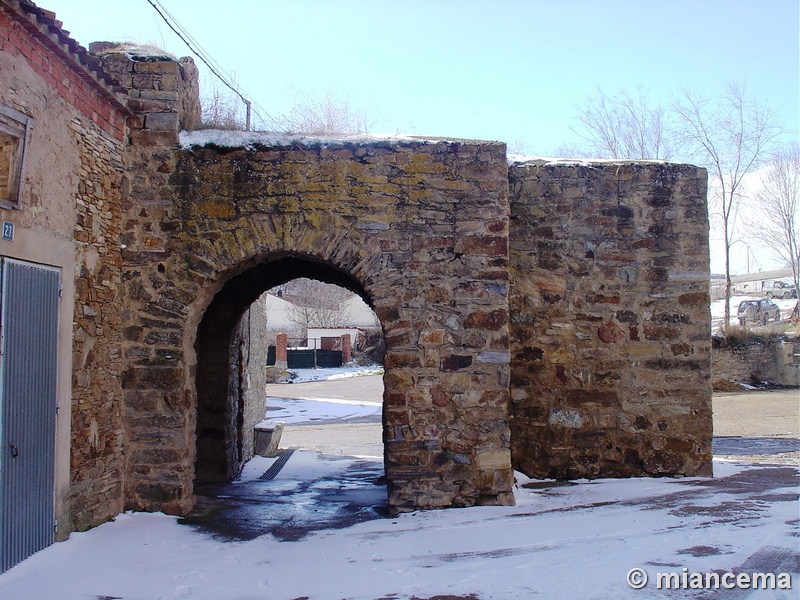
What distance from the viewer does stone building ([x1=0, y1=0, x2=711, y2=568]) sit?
17.2ft

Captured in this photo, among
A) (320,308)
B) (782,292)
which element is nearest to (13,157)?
(320,308)

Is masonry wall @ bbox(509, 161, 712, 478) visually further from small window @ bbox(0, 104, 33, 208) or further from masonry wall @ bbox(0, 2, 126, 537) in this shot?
small window @ bbox(0, 104, 33, 208)

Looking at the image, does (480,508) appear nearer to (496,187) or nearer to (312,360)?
(496,187)

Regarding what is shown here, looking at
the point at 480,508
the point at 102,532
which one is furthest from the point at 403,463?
the point at 102,532

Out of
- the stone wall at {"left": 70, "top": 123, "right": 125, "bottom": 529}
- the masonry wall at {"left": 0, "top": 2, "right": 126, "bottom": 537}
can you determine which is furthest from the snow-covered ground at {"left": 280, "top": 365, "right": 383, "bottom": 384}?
the masonry wall at {"left": 0, "top": 2, "right": 126, "bottom": 537}

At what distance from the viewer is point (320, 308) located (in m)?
41.8

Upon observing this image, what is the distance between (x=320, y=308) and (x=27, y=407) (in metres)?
37.4

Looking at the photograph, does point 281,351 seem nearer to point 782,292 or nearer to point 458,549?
point 458,549

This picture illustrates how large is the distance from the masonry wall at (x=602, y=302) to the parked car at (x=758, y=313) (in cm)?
2302

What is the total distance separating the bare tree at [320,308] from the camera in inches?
1619

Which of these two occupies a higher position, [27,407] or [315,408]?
[27,407]

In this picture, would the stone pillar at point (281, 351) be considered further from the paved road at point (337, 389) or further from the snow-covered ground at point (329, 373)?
the paved road at point (337, 389)

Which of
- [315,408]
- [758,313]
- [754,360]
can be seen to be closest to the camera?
[315,408]

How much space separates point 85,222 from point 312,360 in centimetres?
2676
